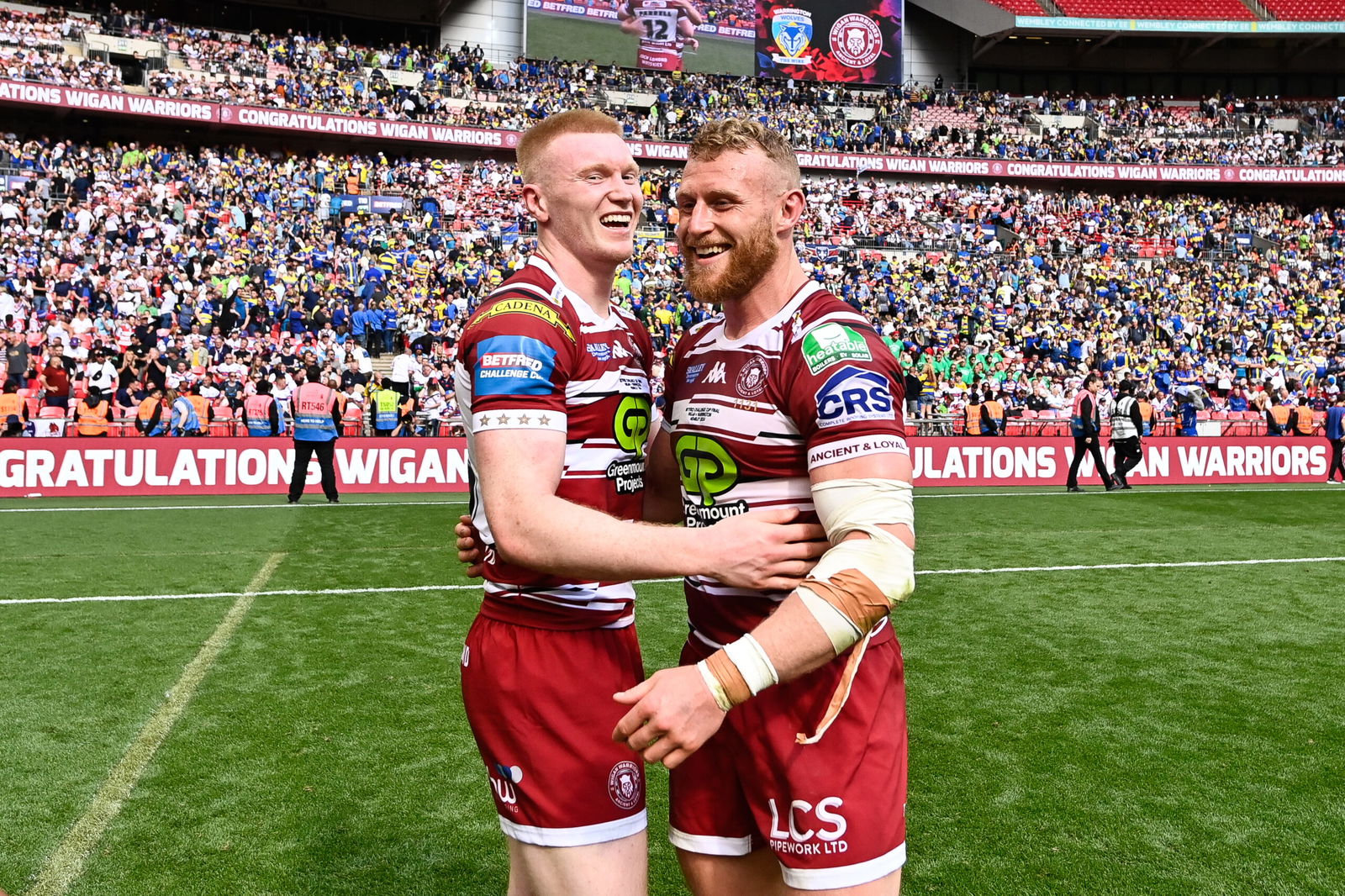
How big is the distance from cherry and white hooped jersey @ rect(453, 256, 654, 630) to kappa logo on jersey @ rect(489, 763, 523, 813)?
0.36 m

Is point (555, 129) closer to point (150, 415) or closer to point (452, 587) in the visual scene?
point (452, 587)

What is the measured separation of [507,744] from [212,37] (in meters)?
39.8

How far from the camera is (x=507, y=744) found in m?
2.71

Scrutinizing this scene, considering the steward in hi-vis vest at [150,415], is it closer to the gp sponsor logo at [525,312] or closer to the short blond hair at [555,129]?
the short blond hair at [555,129]

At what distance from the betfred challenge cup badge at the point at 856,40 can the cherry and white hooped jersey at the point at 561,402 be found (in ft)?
145

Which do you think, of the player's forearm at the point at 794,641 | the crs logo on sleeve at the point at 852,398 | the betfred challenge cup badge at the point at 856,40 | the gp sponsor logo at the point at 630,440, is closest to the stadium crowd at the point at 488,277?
the betfred challenge cup badge at the point at 856,40

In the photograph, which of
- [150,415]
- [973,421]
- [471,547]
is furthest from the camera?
[973,421]

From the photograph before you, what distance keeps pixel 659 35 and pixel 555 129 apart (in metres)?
42.0

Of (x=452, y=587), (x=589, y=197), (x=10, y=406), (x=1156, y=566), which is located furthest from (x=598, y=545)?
(x=10, y=406)

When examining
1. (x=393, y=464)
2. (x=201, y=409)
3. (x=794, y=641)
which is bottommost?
(x=393, y=464)

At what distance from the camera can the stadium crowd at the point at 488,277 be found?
23.5m

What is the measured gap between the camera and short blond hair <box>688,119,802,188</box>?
266cm

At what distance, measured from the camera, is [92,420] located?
60.4ft

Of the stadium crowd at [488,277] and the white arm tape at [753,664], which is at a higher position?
the stadium crowd at [488,277]
